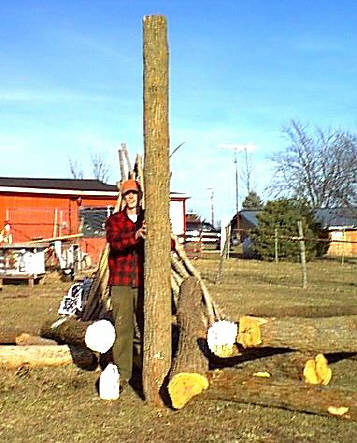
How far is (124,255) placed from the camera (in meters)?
7.53

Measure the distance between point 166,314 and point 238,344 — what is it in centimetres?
72

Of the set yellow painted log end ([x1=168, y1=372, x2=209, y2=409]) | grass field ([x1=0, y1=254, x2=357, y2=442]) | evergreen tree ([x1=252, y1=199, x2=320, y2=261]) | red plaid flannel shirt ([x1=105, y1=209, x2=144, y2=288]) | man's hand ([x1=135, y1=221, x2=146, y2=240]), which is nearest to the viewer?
grass field ([x1=0, y1=254, x2=357, y2=442])

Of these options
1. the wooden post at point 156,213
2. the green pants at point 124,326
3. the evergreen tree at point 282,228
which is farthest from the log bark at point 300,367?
the evergreen tree at point 282,228

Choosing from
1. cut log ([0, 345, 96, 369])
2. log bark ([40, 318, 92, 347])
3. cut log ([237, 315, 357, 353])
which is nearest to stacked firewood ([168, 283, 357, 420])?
cut log ([237, 315, 357, 353])

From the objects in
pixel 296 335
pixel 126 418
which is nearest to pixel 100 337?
pixel 126 418

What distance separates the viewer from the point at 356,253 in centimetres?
3966

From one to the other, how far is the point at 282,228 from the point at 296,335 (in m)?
24.7

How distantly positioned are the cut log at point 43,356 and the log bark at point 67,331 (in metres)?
0.17

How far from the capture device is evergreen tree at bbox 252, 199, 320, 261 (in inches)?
1217

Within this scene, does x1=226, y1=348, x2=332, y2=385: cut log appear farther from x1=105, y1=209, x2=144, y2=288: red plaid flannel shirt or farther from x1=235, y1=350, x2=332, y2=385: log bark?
x1=105, y1=209, x2=144, y2=288: red plaid flannel shirt

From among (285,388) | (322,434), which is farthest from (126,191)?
(322,434)

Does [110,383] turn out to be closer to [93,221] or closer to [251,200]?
[93,221]

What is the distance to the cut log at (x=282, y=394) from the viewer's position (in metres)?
5.97

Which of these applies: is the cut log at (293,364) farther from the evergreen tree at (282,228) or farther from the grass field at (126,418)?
the evergreen tree at (282,228)
